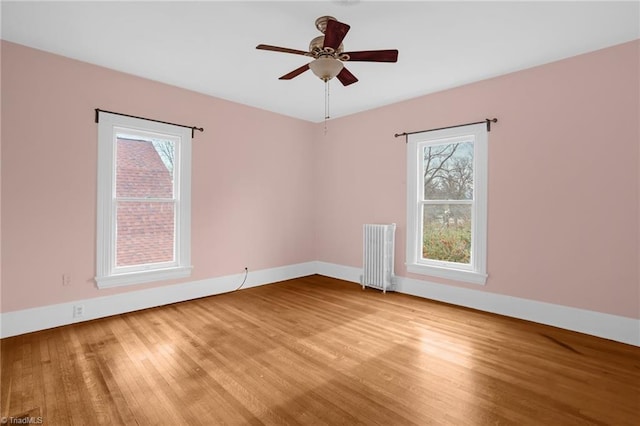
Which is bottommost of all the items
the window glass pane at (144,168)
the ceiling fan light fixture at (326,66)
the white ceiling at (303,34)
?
the window glass pane at (144,168)

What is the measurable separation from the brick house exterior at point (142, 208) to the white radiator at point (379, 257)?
2836 millimetres

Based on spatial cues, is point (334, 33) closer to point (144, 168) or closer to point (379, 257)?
point (144, 168)

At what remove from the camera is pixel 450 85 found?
406 cm

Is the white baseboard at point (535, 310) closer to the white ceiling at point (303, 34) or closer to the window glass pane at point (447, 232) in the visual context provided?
the window glass pane at point (447, 232)

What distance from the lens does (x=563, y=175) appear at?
333cm

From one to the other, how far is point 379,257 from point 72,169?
397 centimetres

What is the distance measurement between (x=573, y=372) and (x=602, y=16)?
2.86m

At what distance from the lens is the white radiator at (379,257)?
4.70 m

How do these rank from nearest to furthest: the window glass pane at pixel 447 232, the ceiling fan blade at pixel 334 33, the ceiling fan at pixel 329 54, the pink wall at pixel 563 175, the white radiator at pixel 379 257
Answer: the ceiling fan blade at pixel 334 33 → the ceiling fan at pixel 329 54 → the pink wall at pixel 563 175 → the window glass pane at pixel 447 232 → the white radiator at pixel 379 257

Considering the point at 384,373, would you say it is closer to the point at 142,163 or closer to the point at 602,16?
the point at 602,16

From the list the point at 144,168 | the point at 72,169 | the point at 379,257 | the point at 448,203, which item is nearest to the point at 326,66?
the point at 448,203

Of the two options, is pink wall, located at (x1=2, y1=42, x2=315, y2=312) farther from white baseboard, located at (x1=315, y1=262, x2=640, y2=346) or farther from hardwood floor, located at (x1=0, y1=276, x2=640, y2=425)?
white baseboard, located at (x1=315, y1=262, x2=640, y2=346)

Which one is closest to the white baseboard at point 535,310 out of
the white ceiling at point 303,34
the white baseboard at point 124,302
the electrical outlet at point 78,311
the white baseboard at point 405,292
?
the white baseboard at point 405,292

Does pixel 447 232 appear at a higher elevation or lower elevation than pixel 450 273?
higher
